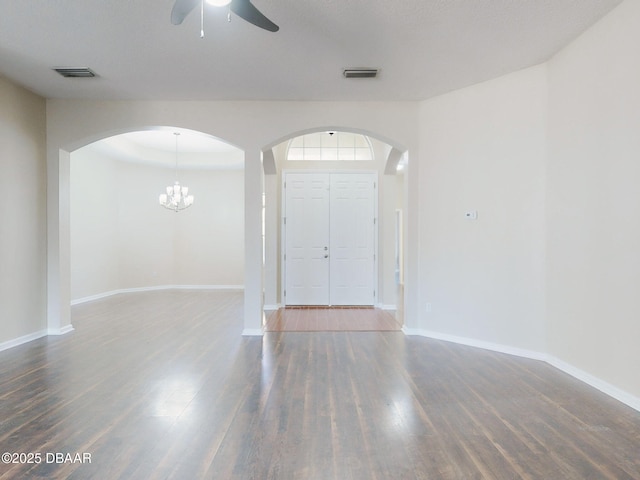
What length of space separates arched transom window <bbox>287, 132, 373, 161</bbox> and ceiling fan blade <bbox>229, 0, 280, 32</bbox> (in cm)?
474

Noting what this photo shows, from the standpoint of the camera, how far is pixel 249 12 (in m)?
2.47

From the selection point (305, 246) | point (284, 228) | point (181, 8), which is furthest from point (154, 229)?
point (181, 8)

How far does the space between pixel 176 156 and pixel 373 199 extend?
5.06 m

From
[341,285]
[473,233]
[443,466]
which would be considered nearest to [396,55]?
[473,233]

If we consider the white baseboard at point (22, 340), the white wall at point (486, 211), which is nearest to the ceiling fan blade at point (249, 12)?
the white wall at point (486, 211)

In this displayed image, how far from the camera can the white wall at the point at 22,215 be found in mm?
4348

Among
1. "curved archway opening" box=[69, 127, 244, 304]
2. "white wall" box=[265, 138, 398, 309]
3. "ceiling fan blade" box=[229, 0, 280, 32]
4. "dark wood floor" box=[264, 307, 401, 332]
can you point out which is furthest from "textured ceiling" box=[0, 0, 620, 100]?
"curved archway opening" box=[69, 127, 244, 304]

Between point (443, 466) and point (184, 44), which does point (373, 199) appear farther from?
point (443, 466)

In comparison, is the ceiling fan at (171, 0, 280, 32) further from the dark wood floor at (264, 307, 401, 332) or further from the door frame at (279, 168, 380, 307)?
the door frame at (279, 168, 380, 307)

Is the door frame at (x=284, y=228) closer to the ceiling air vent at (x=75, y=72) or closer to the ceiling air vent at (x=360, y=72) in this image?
the ceiling air vent at (x=360, y=72)

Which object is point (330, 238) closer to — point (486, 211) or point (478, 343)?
point (486, 211)

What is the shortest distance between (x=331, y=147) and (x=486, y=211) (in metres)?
3.81

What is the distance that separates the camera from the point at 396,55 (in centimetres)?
377

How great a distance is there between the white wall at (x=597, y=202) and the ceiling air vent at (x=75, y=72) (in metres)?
4.96
